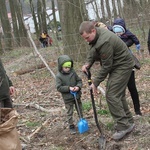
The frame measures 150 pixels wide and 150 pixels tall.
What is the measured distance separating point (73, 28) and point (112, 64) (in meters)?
7.96

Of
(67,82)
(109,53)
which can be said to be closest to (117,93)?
(109,53)

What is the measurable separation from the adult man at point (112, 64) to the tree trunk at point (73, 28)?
7298mm

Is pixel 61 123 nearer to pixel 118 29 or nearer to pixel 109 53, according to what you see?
pixel 118 29

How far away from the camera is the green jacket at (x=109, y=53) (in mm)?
4797

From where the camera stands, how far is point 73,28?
12.7 metres

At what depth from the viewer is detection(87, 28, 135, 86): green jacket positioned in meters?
4.80

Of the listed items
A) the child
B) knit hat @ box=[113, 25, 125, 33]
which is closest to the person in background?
knit hat @ box=[113, 25, 125, 33]

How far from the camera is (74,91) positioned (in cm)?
573

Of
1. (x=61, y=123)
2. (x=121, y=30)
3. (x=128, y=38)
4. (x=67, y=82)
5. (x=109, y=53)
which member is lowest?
(x=61, y=123)

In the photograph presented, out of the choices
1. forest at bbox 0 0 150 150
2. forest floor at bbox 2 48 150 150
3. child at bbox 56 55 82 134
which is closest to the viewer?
forest floor at bbox 2 48 150 150

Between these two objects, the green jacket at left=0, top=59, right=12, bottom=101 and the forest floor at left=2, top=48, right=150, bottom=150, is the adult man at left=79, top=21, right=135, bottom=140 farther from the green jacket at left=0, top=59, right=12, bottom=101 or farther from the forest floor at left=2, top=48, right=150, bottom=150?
the green jacket at left=0, top=59, right=12, bottom=101

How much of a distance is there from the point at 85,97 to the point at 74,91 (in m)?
2.97

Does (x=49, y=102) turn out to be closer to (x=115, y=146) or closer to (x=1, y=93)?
(x=1, y=93)

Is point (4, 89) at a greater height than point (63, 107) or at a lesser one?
greater
